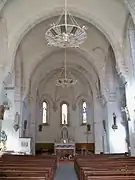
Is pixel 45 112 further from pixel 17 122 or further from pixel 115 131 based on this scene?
pixel 115 131

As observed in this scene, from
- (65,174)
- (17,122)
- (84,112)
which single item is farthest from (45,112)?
(65,174)

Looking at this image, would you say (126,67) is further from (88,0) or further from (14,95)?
(14,95)

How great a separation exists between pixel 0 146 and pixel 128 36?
9015 millimetres

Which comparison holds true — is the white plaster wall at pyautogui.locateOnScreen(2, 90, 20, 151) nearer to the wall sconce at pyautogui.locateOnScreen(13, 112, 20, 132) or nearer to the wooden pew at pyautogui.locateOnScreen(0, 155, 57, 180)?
the wall sconce at pyautogui.locateOnScreen(13, 112, 20, 132)

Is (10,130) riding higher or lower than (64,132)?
higher

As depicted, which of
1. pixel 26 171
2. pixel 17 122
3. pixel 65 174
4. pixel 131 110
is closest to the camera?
pixel 26 171

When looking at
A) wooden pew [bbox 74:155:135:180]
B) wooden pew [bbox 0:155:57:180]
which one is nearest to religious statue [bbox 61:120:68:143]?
wooden pew [bbox 74:155:135:180]

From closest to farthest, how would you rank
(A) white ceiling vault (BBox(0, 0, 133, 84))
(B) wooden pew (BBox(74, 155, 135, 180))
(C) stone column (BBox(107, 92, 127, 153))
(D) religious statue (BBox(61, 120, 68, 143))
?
(B) wooden pew (BBox(74, 155, 135, 180)) < (A) white ceiling vault (BBox(0, 0, 133, 84)) < (C) stone column (BBox(107, 92, 127, 153)) < (D) religious statue (BBox(61, 120, 68, 143))

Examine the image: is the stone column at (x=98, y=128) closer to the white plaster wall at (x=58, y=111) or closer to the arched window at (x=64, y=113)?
the white plaster wall at (x=58, y=111)

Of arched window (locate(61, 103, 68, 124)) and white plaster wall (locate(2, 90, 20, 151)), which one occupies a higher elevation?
arched window (locate(61, 103, 68, 124))

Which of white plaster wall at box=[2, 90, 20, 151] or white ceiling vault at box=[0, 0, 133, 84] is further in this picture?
white plaster wall at box=[2, 90, 20, 151]

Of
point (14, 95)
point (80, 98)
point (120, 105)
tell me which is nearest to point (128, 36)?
point (120, 105)

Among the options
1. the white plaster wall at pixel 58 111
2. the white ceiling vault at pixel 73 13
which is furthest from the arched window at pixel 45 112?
the white ceiling vault at pixel 73 13

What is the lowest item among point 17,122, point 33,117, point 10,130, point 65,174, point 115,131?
point 65,174
